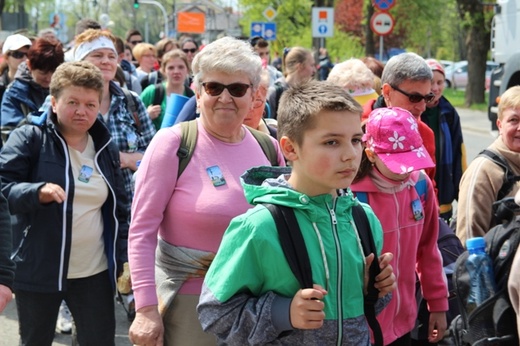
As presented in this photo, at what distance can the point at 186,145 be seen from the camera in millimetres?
3635

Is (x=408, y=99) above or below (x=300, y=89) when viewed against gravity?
below

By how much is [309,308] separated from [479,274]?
0.68 m

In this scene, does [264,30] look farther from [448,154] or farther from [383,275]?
[383,275]

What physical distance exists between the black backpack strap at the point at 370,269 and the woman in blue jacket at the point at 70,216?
6.12 feet

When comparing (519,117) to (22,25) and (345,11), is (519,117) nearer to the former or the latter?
(22,25)

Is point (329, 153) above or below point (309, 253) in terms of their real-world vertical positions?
above

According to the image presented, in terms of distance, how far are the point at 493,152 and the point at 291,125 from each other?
1.99 metres

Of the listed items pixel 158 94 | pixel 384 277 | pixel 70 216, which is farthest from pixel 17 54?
pixel 384 277

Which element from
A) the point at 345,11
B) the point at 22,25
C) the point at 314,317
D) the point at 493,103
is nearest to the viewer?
the point at 314,317

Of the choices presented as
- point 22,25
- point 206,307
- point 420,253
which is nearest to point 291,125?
point 206,307

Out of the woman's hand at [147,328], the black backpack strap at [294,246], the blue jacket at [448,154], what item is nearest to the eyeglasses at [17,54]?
the blue jacket at [448,154]

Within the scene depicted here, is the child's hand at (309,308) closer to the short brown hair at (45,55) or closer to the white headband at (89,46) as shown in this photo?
the white headband at (89,46)

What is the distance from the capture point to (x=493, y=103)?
1430cm

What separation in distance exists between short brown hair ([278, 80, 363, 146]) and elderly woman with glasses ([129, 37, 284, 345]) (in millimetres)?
587
